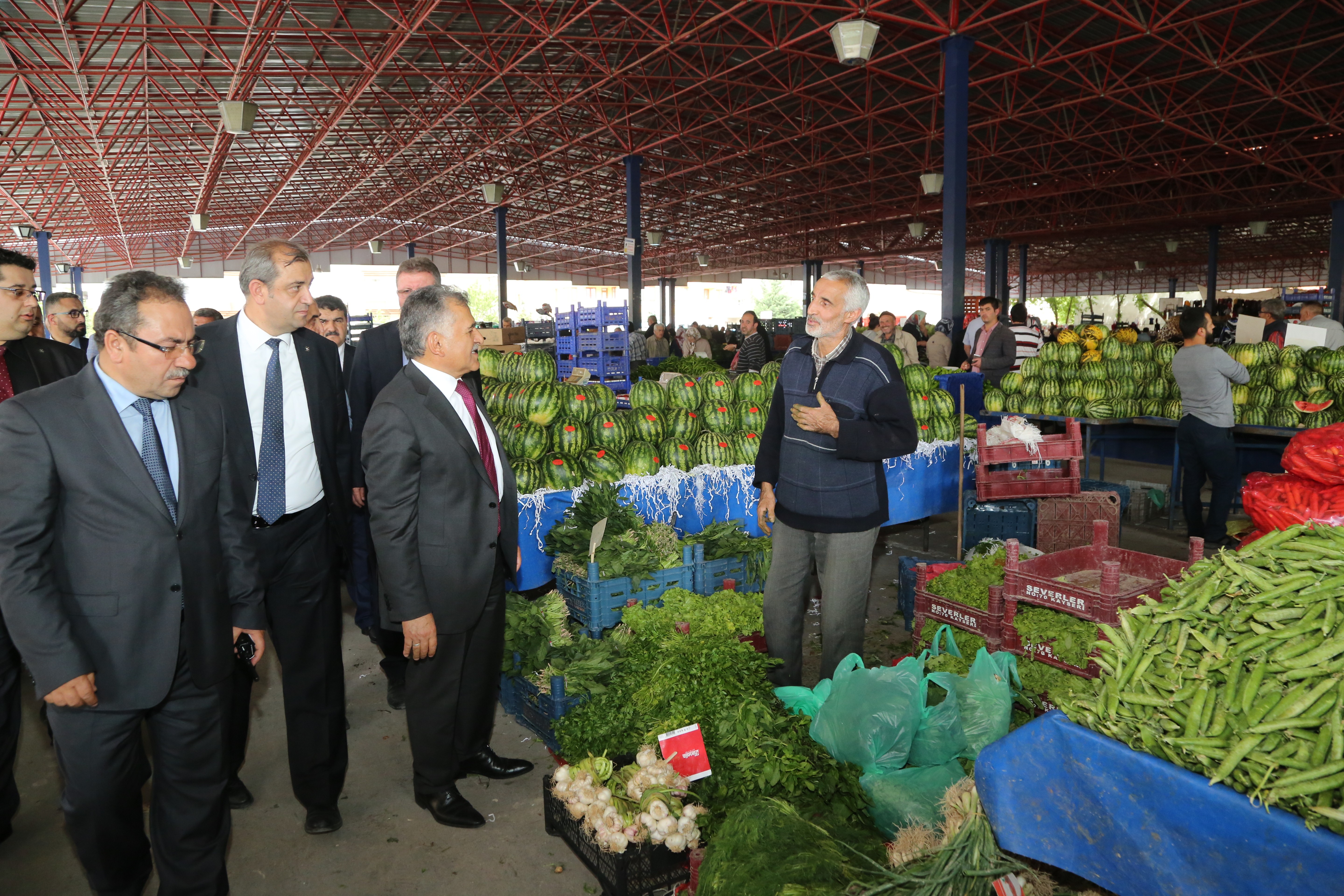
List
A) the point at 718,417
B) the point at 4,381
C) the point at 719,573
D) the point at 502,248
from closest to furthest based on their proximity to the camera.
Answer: the point at 4,381 < the point at 719,573 < the point at 718,417 < the point at 502,248

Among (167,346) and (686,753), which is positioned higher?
(167,346)

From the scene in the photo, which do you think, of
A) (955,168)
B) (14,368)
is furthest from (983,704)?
(955,168)

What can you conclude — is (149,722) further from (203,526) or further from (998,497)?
(998,497)

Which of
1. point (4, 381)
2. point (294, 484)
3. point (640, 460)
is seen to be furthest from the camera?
point (640, 460)

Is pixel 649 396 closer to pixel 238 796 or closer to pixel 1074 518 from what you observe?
pixel 1074 518

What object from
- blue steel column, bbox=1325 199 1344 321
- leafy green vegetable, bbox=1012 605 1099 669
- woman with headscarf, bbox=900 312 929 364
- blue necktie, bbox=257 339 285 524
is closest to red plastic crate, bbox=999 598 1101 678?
leafy green vegetable, bbox=1012 605 1099 669

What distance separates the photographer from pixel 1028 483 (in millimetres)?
4910

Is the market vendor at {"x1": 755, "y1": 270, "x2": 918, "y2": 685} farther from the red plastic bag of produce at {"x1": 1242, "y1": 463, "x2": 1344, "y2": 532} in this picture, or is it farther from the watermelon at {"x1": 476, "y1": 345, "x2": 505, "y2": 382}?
the watermelon at {"x1": 476, "y1": 345, "x2": 505, "y2": 382}

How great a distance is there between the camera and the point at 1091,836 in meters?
1.46

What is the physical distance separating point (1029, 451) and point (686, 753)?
3.40m

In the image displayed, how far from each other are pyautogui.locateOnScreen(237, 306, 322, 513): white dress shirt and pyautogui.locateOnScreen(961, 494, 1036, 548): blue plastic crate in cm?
418

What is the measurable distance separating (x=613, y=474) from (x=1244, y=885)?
3.76 m

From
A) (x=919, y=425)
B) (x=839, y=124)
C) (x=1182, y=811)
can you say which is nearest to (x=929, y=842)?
(x=1182, y=811)

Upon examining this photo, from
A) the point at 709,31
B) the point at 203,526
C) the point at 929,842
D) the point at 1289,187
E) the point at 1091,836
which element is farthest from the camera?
the point at 1289,187
